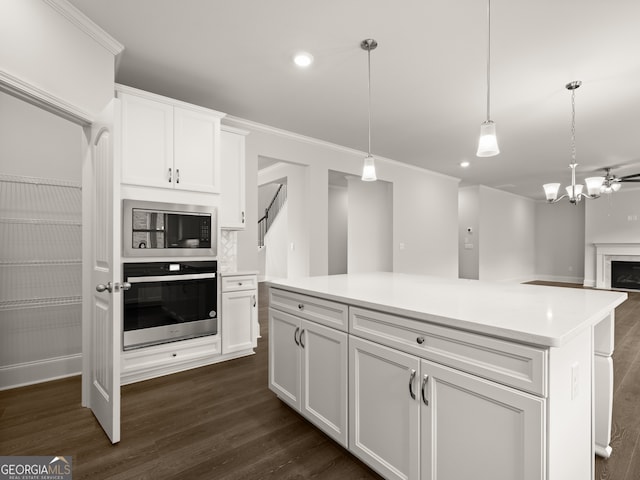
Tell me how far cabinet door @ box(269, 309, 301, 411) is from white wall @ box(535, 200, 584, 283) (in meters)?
10.8

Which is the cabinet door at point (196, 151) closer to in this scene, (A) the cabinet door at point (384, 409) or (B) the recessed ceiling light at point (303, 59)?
(B) the recessed ceiling light at point (303, 59)

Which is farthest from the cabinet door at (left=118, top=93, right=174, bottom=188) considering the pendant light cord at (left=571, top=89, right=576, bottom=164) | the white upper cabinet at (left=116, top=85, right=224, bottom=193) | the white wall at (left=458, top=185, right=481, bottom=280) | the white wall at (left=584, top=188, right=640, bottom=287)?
the white wall at (left=584, top=188, right=640, bottom=287)

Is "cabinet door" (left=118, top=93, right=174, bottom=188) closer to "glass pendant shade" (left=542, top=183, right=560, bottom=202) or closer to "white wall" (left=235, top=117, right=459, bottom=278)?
"white wall" (left=235, top=117, right=459, bottom=278)

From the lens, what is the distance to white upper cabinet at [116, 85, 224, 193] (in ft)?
8.86

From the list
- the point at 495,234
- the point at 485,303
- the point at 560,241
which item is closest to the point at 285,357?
the point at 485,303

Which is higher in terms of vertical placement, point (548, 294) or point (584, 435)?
point (548, 294)

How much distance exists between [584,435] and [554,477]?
1.28 feet

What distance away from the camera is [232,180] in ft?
11.6

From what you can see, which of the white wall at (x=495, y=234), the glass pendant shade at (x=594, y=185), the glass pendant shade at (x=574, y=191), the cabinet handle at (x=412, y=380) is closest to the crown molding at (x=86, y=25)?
the cabinet handle at (x=412, y=380)

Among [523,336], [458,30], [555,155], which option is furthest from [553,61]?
[555,155]

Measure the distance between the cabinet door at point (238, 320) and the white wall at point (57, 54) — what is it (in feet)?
6.27

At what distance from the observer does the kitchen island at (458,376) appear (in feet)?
3.78

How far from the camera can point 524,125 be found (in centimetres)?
423

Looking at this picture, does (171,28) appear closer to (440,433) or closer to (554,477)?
(440,433)
